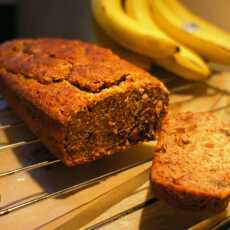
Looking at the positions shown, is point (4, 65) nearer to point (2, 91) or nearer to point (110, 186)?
point (2, 91)

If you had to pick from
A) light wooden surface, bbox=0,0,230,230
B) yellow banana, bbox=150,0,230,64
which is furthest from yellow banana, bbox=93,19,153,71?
light wooden surface, bbox=0,0,230,230

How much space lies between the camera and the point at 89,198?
1068mm

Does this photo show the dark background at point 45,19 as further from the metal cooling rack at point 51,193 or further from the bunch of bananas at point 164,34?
the metal cooling rack at point 51,193

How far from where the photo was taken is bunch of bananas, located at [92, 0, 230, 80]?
60.4 inches

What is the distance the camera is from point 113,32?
1.63 m

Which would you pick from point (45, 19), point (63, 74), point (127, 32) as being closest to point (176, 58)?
point (127, 32)

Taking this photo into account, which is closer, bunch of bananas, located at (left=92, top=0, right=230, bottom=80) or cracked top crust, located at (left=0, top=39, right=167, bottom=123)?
cracked top crust, located at (left=0, top=39, right=167, bottom=123)

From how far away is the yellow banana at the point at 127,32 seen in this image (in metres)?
1.50

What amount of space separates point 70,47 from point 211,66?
949 mm

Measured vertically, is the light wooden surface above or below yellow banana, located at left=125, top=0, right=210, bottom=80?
below

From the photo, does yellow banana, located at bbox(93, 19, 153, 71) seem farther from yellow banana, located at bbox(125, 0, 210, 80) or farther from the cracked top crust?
the cracked top crust

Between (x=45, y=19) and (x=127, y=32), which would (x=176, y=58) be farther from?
(x=45, y=19)

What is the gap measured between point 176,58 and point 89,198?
78 centimetres

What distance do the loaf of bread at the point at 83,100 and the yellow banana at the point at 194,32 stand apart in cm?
51
